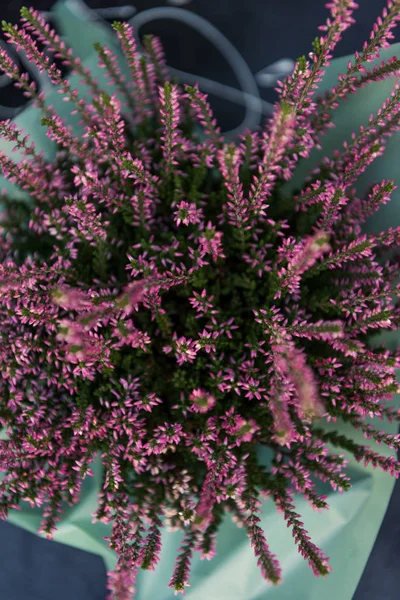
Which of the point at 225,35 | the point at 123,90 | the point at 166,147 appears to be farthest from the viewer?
the point at 225,35

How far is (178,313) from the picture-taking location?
97 cm

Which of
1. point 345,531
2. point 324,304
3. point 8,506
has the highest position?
point 324,304

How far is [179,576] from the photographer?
29.5 inches

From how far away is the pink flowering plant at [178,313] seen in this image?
0.78 m

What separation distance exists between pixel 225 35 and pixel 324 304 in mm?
801

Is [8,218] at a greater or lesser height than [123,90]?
lesser

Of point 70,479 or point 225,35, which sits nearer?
point 70,479

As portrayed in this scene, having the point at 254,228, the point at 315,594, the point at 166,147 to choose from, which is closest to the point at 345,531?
the point at 315,594

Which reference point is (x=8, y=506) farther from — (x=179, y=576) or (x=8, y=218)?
(x=8, y=218)

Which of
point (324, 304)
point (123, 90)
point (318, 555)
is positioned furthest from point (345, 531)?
point (123, 90)

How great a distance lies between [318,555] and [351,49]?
114cm

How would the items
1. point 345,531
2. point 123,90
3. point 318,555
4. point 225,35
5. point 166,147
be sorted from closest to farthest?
point 318,555 → point 166,147 → point 123,90 → point 345,531 → point 225,35

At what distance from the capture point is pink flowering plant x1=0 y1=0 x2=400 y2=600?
775 mm

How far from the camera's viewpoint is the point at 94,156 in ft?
3.01
